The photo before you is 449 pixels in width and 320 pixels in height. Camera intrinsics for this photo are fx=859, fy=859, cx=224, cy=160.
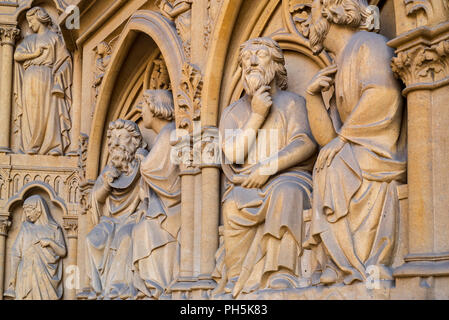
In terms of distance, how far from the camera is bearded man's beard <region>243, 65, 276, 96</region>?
294 inches

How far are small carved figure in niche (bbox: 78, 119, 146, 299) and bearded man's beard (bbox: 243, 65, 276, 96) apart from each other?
2931 mm

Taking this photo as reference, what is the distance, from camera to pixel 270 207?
712cm

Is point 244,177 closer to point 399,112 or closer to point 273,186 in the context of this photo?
point 273,186

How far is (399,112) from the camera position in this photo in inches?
243

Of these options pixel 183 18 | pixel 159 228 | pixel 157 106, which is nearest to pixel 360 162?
pixel 159 228

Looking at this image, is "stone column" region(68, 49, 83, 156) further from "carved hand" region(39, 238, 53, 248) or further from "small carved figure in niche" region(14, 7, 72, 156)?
"carved hand" region(39, 238, 53, 248)

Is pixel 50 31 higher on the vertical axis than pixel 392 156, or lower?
higher

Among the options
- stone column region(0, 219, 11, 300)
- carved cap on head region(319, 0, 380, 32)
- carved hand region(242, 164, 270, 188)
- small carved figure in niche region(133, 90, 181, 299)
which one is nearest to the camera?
carved cap on head region(319, 0, 380, 32)

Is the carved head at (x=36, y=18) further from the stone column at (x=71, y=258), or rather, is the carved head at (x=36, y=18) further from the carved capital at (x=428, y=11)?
the carved capital at (x=428, y=11)

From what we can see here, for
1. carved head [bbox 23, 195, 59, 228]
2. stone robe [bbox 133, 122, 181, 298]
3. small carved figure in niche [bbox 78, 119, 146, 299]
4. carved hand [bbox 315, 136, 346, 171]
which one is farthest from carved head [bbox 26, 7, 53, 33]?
carved hand [bbox 315, 136, 346, 171]

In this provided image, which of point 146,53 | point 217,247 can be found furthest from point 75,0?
point 217,247

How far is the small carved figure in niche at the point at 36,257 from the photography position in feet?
40.2

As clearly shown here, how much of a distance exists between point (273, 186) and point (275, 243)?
0.48 metres

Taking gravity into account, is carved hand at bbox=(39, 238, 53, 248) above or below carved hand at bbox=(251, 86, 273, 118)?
below
